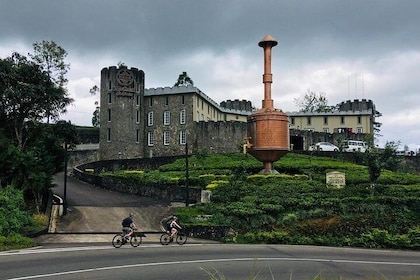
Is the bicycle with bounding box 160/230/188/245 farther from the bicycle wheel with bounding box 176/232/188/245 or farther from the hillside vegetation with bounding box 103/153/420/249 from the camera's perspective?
the hillside vegetation with bounding box 103/153/420/249

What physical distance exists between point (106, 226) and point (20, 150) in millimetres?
6349

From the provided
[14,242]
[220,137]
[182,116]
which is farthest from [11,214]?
[182,116]

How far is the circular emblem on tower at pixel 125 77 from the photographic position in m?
60.0

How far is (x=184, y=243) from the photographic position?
1962 cm

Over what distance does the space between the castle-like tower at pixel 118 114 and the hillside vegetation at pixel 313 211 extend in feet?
97.2

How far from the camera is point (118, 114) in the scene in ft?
196

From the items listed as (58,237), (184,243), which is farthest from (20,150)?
(184,243)

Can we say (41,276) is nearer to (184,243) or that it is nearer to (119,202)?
(184,243)

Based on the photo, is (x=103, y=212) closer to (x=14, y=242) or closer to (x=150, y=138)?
(x=14, y=242)

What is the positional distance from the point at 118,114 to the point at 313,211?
4130 centimetres

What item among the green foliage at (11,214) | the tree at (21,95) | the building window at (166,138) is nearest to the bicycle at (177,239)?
the green foliage at (11,214)

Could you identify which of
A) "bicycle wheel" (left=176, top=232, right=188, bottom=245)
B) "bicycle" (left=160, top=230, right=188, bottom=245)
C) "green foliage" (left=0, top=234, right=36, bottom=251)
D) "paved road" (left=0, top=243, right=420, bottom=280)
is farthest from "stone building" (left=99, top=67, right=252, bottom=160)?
"paved road" (left=0, top=243, right=420, bottom=280)

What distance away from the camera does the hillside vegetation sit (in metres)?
20.2

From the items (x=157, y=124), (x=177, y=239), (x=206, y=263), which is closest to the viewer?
(x=206, y=263)
